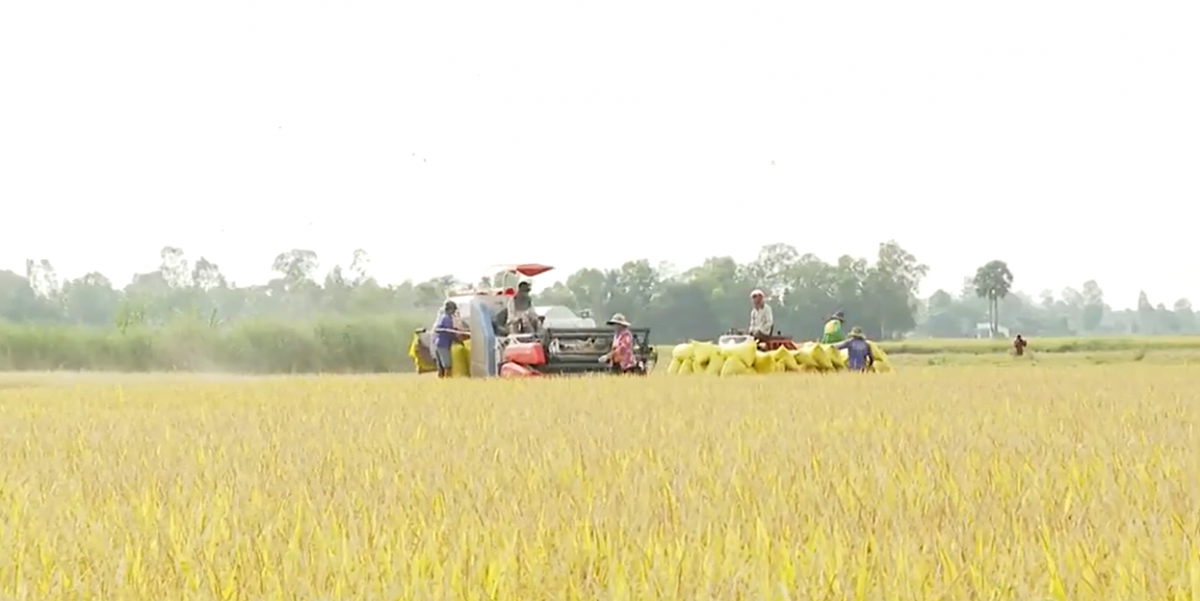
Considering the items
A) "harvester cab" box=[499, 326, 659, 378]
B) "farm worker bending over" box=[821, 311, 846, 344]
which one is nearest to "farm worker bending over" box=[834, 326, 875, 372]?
"farm worker bending over" box=[821, 311, 846, 344]

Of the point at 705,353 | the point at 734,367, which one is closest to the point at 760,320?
the point at 705,353

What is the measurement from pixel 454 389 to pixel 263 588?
11.0m

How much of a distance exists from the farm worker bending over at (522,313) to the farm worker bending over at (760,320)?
116 inches

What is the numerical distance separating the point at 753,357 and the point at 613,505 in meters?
14.0

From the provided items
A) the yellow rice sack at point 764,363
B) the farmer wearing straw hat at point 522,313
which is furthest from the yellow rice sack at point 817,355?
the farmer wearing straw hat at point 522,313

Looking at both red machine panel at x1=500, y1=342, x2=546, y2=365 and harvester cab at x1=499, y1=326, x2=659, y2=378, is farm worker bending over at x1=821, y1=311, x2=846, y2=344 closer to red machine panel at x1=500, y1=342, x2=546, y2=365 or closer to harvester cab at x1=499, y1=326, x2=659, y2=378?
harvester cab at x1=499, y1=326, x2=659, y2=378

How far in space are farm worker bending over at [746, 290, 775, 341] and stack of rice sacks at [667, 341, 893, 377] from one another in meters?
0.47

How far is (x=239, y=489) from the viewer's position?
19.5 feet

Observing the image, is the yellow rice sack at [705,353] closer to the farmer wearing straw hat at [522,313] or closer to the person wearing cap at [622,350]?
the person wearing cap at [622,350]

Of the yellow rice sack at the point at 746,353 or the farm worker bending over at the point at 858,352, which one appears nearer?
the yellow rice sack at the point at 746,353

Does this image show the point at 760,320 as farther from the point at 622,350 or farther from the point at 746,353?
the point at 622,350

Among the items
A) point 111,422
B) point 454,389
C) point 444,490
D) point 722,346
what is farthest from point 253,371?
point 444,490

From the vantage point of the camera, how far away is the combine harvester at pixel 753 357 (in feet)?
61.9

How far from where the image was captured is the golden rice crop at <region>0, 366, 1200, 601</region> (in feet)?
12.0
